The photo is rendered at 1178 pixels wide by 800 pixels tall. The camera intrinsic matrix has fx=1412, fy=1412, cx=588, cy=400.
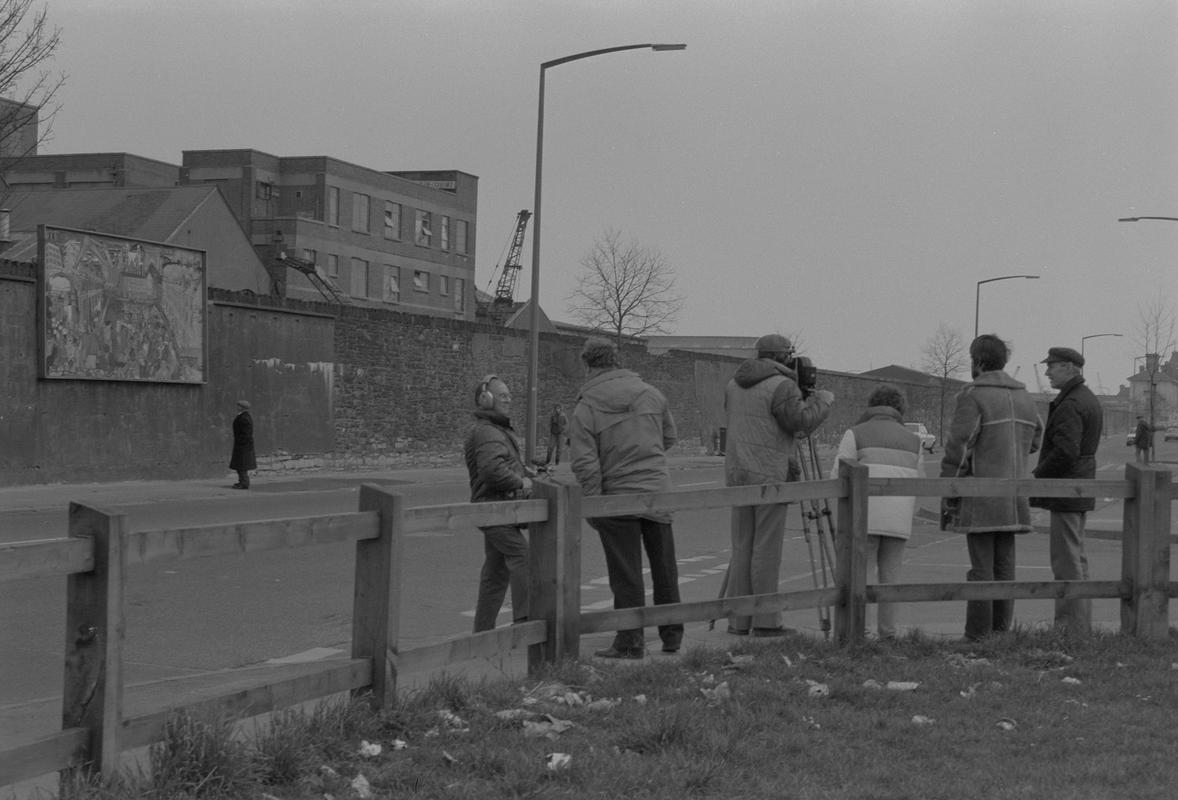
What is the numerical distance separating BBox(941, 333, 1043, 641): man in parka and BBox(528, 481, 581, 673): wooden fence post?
2.79 metres

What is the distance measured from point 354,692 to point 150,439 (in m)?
22.1

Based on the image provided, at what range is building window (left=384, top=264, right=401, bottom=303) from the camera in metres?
78.8

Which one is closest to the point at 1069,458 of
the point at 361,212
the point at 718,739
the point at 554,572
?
the point at 554,572

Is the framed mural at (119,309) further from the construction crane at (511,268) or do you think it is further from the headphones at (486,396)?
the construction crane at (511,268)

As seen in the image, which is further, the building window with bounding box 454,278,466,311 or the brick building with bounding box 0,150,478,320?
the building window with bounding box 454,278,466,311

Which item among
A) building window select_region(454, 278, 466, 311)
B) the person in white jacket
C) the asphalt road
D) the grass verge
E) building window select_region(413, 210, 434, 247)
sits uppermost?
building window select_region(413, 210, 434, 247)

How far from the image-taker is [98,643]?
4.41m

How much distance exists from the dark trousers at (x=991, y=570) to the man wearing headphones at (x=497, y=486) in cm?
273

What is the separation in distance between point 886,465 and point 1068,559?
128 centimetres

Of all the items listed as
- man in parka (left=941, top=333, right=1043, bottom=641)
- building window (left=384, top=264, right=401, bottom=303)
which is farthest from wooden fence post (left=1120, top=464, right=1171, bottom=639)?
building window (left=384, top=264, right=401, bottom=303)

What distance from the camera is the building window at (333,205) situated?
75.1m

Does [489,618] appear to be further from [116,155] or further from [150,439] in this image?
[116,155]

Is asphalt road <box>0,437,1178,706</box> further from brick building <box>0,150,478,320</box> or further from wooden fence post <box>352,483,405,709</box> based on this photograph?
brick building <box>0,150,478,320</box>

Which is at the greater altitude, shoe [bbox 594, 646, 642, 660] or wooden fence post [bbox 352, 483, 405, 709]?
wooden fence post [bbox 352, 483, 405, 709]
